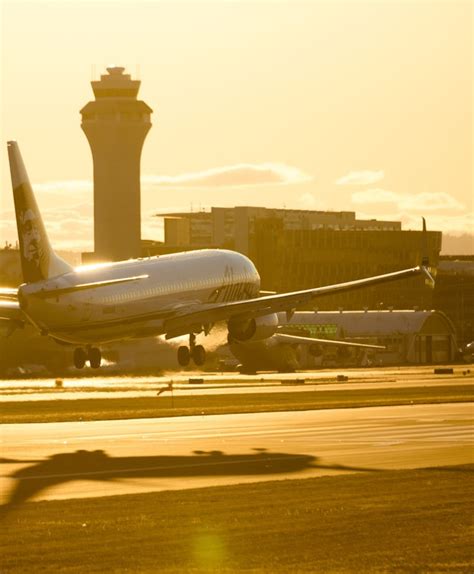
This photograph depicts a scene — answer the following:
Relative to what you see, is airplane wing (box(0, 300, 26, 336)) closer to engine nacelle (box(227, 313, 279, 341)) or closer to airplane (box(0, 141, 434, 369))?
airplane (box(0, 141, 434, 369))

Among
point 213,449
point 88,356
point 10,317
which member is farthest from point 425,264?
point 10,317

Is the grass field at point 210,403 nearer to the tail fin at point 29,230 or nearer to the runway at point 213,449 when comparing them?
the runway at point 213,449

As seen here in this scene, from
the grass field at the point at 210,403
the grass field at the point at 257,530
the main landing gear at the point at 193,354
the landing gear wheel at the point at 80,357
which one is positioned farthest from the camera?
the grass field at the point at 210,403

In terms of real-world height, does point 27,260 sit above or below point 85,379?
above

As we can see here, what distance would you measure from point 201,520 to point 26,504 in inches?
256

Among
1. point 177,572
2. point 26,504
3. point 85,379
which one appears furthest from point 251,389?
point 177,572

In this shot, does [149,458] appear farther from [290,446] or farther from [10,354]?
[10,354]

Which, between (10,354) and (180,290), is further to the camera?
(10,354)

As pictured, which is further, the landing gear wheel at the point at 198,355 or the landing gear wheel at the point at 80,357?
the landing gear wheel at the point at 198,355

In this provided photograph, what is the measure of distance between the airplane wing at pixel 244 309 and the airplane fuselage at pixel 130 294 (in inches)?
30.3

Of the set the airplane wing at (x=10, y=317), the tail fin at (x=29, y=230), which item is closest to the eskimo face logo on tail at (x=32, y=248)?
the tail fin at (x=29, y=230)

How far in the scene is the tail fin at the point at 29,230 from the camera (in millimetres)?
67688

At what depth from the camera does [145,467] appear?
50.5 metres

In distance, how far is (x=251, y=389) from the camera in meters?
118
